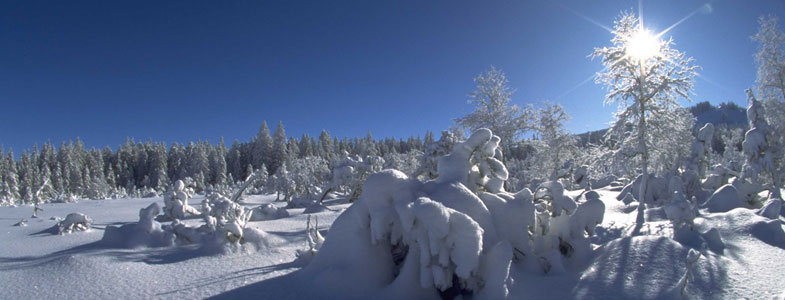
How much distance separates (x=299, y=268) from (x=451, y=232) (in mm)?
3907

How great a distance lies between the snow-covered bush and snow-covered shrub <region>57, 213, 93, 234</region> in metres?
10.6

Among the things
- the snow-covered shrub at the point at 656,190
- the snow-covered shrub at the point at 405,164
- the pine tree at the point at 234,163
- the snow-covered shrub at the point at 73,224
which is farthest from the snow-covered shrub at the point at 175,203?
the pine tree at the point at 234,163

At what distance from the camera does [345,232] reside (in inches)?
241

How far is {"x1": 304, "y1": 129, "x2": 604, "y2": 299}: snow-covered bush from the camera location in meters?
4.78

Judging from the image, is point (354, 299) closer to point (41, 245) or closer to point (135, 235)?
point (135, 235)

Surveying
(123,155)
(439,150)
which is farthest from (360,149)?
(439,150)

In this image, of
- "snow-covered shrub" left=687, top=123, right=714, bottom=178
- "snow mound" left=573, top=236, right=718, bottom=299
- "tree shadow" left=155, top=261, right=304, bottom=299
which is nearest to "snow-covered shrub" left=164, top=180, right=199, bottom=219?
"tree shadow" left=155, top=261, right=304, bottom=299

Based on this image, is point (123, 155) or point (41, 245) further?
point (123, 155)

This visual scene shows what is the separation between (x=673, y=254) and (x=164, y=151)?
71.4m

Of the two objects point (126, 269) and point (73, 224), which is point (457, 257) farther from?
point (73, 224)

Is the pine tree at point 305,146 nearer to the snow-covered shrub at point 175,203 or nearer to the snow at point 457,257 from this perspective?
the snow-covered shrub at point 175,203

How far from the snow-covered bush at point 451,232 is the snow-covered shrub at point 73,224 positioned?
10608 millimetres

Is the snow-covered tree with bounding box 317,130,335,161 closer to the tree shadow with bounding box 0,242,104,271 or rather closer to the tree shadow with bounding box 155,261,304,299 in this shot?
the tree shadow with bounding box 0,242,104,271

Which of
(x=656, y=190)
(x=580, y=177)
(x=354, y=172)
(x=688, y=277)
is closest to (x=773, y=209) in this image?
(x=688, y=277)
